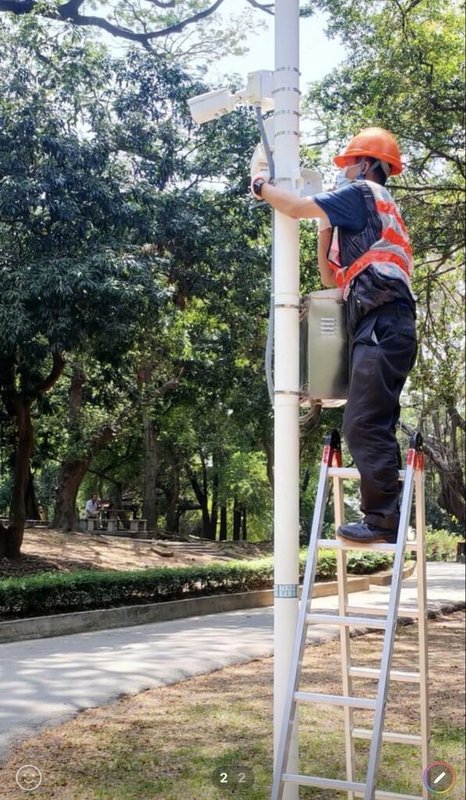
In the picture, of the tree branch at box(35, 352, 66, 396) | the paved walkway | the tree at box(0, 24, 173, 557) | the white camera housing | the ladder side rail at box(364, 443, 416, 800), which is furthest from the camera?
the tree branch at box(35, 352, 66, 396)

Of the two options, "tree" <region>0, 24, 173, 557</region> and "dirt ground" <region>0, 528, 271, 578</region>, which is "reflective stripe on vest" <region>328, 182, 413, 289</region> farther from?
"dirt ground" <region>0, 528, 271, 578</region>

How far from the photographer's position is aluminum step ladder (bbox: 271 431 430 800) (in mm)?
1855

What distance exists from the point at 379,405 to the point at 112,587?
141 inches

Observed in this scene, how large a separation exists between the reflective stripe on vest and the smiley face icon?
160cm

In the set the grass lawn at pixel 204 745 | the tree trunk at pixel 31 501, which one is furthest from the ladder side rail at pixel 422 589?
the tree trunk at pixel 31 501

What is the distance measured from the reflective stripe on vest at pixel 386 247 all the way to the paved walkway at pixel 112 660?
1.73 meters

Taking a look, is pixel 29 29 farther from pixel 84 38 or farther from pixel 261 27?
pixel 261 27

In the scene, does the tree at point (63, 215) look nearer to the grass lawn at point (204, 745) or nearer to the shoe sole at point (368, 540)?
the grass lawn at point (204, 745)

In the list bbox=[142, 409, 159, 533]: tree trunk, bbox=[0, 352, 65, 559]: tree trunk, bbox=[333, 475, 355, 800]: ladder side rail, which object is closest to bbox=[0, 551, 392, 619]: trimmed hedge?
bbox=[142, 409, 159, 533]: tree trunk

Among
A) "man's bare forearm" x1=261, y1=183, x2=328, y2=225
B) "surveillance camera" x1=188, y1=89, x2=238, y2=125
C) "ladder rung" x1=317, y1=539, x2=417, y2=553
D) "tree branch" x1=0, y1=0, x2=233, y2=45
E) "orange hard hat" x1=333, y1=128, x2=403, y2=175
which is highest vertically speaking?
"tree branch" x1=0, y1=0, x2=233, y2=45

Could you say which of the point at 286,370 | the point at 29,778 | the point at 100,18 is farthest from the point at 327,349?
the point at 100,18

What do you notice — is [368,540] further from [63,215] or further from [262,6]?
[262,6]

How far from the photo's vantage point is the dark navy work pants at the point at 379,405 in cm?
203

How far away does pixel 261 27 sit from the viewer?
3.43 meters
